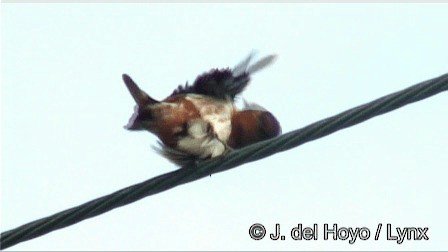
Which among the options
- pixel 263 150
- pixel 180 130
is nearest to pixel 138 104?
pixel 180 130

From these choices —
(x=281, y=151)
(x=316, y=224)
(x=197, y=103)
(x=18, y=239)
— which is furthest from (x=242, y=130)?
(x=18, y=239)

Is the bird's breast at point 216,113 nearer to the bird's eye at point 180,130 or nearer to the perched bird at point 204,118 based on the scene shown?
the perched bird at point 204,118

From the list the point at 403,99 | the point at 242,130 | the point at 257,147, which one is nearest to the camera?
the point at 403,99

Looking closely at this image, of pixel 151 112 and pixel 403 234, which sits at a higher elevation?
pixel 151 112

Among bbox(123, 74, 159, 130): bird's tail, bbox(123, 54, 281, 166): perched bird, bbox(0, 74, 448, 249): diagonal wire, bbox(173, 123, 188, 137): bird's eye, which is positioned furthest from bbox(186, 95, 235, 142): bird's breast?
bbox(0, 74, 448, 249): diagonal wire

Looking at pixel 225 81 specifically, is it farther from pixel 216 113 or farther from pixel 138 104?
pixel 138 104

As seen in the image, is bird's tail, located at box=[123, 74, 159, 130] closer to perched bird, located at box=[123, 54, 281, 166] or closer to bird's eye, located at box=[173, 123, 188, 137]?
perched bird, located at box=[123, 54, 281, 166]

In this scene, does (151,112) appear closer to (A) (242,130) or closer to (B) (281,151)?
(A) (242,130)
